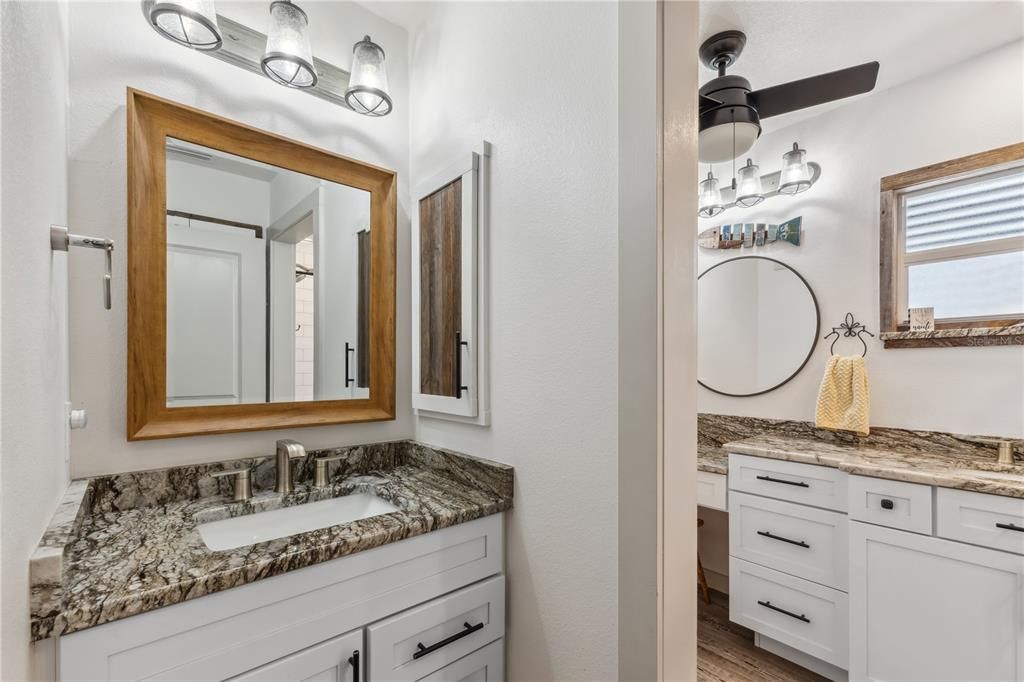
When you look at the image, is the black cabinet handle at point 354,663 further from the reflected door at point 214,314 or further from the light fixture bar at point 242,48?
the light fixture bar at point 242,48

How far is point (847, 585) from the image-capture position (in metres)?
1.75

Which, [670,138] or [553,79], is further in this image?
[553,79]

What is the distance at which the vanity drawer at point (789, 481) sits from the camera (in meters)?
1.80

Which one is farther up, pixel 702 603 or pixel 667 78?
pixel 667 78

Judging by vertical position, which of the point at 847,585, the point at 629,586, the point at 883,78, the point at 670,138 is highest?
the point at 883,78

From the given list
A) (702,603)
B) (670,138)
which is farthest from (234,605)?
(702,603)

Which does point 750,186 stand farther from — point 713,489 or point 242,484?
point 242,484

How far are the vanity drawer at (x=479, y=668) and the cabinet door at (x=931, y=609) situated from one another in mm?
1374

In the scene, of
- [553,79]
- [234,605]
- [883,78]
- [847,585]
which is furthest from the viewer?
[883,78]

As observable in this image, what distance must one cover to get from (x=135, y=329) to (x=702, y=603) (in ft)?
8.99

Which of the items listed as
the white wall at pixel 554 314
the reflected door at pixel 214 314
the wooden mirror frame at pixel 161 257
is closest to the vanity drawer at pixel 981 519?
the white wall at pixel 554 314

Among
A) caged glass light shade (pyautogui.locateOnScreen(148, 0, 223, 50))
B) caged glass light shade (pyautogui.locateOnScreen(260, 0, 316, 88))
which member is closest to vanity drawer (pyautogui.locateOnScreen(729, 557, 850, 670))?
caged glass light shade (pyautogui.locateOnScreen(260, 0, 316, 88))

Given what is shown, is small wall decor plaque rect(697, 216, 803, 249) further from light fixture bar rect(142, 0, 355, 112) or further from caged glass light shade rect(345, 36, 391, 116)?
light fixture bar rect(142, 0, 355, 112)

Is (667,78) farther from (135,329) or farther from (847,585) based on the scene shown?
(847,585)
